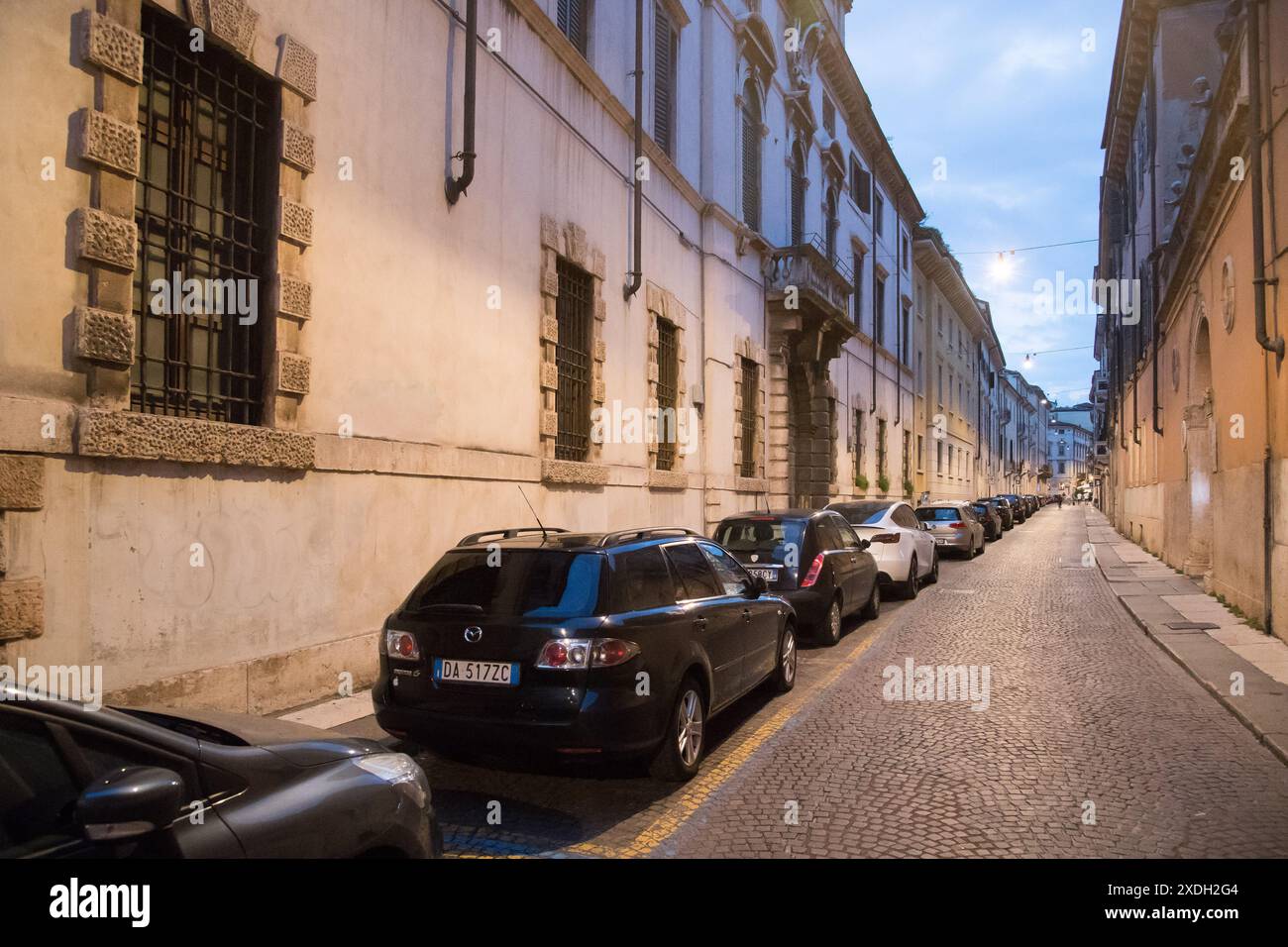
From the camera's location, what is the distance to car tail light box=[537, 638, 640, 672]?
15.5 feet

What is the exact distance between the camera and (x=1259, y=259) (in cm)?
1030

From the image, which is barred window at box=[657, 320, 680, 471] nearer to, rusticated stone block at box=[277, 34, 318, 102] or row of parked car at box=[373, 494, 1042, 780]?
rusticated stone block at box=[277, 34, 318, 102]

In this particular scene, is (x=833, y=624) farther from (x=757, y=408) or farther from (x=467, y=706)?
(x=757, y=408)

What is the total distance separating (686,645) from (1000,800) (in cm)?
197

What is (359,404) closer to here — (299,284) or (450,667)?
(299,284)

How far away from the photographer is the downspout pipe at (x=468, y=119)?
9164mm

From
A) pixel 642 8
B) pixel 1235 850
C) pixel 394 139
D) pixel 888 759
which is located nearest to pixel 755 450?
pixel 642 8

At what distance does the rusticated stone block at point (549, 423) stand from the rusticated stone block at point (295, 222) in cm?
434

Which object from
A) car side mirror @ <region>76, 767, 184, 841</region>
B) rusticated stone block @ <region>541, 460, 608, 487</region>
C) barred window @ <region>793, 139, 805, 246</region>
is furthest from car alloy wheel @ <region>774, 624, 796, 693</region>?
barred window @ <region>793, 139, 805, 246</region>

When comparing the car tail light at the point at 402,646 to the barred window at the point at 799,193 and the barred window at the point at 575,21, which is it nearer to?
the barred window at the point at 575,21

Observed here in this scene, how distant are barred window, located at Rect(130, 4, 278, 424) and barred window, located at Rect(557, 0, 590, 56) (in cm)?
670

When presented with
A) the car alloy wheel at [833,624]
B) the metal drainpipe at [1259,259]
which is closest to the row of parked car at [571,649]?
the car alloy wheel at [833,624]

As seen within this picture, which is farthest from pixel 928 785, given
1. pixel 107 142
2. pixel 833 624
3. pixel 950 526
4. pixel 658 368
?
pixel 950 526

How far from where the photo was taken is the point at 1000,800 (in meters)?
4.83
